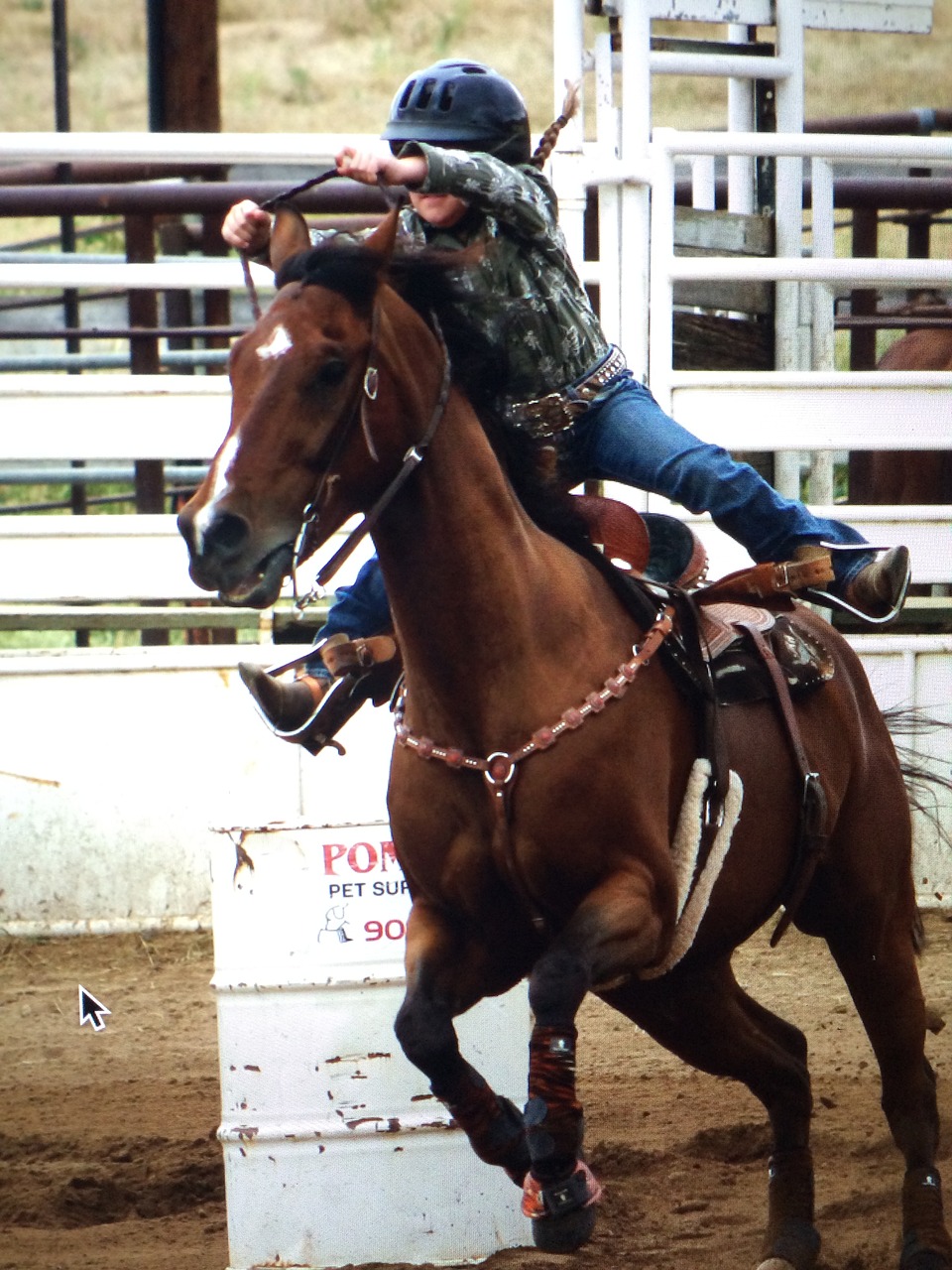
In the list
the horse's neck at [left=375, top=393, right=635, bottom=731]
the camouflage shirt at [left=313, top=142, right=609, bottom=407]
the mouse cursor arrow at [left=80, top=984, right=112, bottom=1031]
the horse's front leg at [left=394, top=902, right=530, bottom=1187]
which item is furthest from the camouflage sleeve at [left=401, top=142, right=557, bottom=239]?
the mouse cursor arrow at [left=80, top=984, right=112, bottom=1031]

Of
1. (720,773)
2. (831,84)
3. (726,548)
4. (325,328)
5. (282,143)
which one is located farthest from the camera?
(831,84)

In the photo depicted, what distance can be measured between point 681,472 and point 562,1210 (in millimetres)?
1366

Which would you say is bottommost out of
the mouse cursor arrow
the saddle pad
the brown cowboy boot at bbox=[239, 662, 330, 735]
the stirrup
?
the mouse cursor arrow

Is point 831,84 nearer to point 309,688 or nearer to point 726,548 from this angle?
point 726,548

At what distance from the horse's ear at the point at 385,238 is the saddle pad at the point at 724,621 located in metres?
1.09

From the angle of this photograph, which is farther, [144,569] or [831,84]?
[831,84]

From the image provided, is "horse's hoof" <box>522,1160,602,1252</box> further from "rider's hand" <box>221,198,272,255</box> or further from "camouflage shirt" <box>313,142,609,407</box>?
"rider's hand" <box>221,198,272,255</box>

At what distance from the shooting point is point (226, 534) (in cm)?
261

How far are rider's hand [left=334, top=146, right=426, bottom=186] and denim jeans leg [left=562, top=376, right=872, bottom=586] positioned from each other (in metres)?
0.69

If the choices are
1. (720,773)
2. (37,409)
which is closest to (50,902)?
(37,409)

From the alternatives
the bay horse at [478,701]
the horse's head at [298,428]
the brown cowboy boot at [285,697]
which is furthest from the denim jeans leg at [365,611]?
the horse's head at [298,428]

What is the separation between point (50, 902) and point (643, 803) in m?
3.59

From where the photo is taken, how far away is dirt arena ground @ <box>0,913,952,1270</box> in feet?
12.6

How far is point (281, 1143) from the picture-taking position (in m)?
3.58
